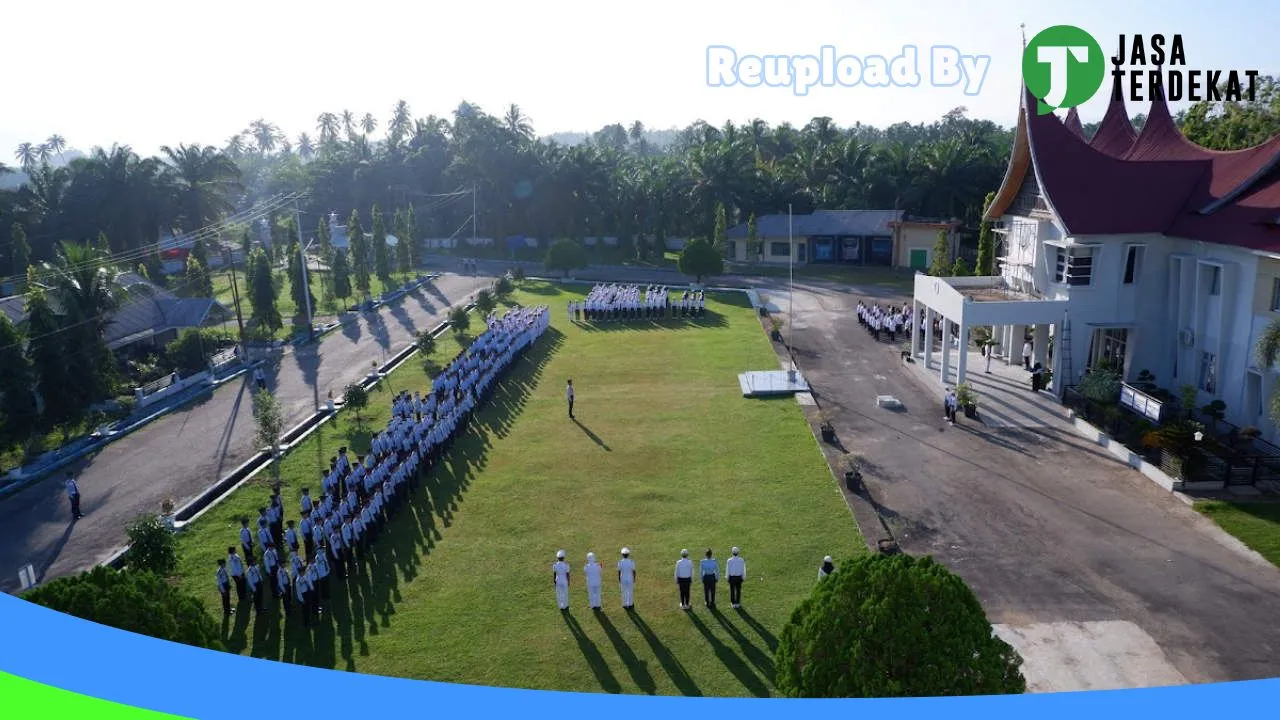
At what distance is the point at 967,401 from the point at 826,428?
401cm

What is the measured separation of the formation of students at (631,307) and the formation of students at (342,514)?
12874 millimetres

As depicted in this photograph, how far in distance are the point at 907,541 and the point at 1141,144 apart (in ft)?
57.5

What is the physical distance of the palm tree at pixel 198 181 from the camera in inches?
2189

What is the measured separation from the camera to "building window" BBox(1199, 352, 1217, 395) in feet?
68.5

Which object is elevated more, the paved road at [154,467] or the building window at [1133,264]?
the building window at [1133,264]

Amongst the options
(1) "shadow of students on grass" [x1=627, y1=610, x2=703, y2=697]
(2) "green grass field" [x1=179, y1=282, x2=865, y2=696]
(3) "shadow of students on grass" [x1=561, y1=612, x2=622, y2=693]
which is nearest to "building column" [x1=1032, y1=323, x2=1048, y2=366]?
(2) "green grass field" [x1=179, y1=282, x2=865, y2=696]

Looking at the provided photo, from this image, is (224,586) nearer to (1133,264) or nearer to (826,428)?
(826,428)

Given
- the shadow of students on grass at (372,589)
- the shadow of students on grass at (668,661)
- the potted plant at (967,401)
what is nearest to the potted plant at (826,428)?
the potted plant at (967,401)

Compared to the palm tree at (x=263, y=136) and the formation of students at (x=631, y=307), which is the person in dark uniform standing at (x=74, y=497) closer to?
the formation of students at (x=631, y=307)

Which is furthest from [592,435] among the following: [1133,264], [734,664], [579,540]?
[1133,264]

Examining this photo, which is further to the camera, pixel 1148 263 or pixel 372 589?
pixel 1148 263

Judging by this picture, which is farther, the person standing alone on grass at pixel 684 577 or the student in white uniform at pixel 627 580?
the student in white uniform at pixel 627 580

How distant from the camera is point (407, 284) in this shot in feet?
155

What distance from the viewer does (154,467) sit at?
19797 millimetres
